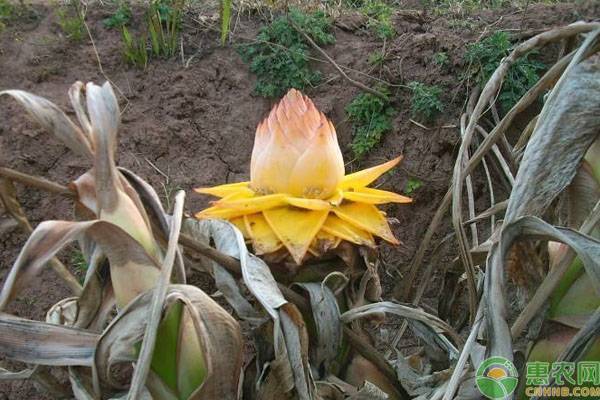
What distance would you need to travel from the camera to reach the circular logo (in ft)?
2.00

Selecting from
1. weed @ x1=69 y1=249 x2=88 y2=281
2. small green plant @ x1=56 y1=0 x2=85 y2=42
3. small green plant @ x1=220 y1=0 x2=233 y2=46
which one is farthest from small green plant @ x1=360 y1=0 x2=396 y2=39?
weed @ x1=69 y1=249 x2=88 y2=281

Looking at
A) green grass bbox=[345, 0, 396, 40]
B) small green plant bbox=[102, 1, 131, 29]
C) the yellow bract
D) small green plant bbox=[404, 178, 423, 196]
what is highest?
the yellow bract

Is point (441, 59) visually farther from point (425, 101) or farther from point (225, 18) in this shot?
point (225, 18)

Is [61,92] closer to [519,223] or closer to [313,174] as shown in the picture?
[313,174]

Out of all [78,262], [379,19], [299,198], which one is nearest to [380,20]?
[379,19]

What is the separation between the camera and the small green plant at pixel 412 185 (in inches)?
55.4

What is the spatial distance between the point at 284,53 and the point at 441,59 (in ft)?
1.16

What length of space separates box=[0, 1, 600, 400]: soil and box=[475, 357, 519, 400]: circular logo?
0.68 meters

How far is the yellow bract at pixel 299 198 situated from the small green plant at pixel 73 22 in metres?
1.00

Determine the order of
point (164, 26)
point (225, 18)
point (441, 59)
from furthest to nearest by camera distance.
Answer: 1. point (164, 26)
2. point (225, 18)
3. point (441, 59)

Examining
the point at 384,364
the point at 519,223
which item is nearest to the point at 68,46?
the point at 384,364

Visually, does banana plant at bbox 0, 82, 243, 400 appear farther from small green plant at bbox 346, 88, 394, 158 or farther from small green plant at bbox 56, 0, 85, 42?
small green plant at bbox 56, 0, 85, 42

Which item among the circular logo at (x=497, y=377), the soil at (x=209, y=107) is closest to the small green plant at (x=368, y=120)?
the soil at (x=209, y=107)

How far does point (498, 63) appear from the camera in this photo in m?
1.38
